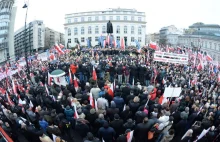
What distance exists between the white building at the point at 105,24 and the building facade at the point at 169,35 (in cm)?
4191

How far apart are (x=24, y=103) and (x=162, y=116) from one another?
6257 millimetres

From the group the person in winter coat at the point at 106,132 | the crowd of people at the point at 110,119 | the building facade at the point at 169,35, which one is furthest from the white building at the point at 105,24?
the person in winter coat at the point at 106,132

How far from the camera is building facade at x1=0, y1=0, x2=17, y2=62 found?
54.9 m

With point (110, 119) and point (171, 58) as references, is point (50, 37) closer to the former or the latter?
point (171, 58)

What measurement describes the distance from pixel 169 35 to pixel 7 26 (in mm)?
74521

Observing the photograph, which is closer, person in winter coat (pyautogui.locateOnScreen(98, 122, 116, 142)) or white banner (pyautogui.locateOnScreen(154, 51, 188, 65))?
person in winter coat (pyautogui.locateOnScreen(98, 122, 116, 142))

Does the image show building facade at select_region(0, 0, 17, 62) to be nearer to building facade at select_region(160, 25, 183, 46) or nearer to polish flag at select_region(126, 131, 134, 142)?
polish flag at select_region(126, 131, 134, 142)

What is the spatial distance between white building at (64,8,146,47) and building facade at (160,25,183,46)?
41913 mm

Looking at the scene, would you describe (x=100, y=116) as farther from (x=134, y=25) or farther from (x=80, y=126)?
(x=134, y=25)

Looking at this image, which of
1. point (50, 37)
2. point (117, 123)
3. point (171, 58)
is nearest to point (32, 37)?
point (50, 37)

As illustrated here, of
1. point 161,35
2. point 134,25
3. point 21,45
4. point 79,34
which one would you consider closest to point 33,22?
point 21,45

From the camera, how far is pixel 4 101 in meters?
12.3

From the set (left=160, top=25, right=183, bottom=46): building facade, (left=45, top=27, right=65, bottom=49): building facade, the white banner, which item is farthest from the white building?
the white banner

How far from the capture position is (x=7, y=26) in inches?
2160
